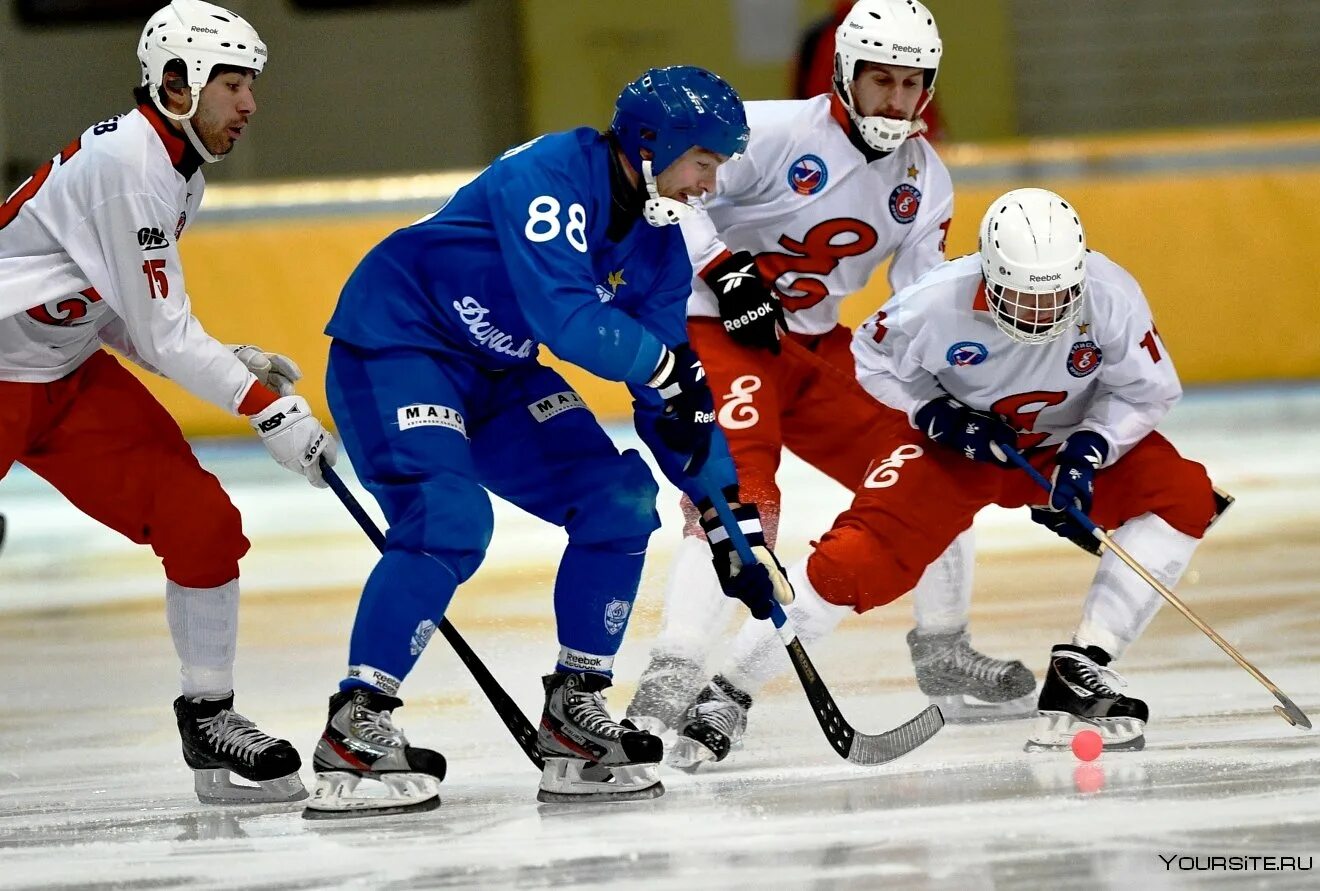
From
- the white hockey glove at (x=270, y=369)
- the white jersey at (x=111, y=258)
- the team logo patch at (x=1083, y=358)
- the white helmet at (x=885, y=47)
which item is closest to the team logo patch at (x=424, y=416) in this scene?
the white jersey at (x=111, y=258)

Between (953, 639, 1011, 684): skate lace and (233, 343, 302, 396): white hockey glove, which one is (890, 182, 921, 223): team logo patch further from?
(233, 343, 302, 396): white hockey glove

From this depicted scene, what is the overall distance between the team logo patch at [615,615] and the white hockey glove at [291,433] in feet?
1.99

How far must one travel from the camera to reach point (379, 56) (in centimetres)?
1150

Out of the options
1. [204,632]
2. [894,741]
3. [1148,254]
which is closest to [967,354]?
[894,741]

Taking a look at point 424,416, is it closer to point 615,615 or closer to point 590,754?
point 615,615

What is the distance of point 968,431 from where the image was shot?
4.02 m

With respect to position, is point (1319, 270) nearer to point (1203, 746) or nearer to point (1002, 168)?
point (1002, 168)

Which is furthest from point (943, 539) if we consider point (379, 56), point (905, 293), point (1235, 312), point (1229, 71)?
point (379, 56)

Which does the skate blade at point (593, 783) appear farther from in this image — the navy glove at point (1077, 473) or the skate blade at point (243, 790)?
the navy glove at point (1077, 473)

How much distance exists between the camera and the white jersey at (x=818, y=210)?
14.9 ft

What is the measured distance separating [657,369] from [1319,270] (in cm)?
597

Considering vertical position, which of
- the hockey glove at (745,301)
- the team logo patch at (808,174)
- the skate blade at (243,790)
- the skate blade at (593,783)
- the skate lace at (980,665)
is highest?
the team logo patch at (808,174)

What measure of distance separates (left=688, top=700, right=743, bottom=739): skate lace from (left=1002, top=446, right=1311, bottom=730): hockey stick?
0.82 m

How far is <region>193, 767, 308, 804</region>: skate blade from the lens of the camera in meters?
3.61
